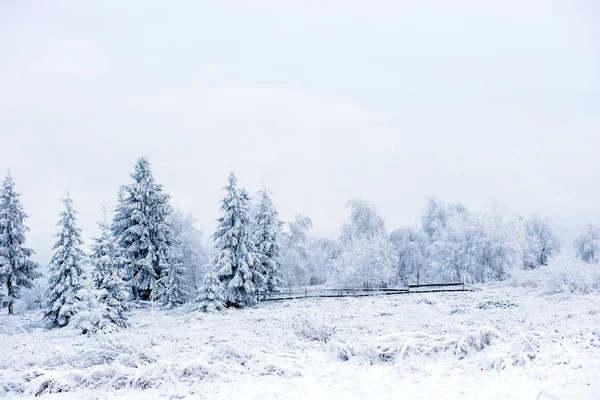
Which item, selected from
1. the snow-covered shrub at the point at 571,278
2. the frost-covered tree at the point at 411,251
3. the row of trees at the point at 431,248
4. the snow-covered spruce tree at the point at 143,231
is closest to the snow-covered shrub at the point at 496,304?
the snow-covered shrub at the point at 571,278

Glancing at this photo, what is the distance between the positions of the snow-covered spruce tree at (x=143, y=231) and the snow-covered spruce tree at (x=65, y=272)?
28.9ft

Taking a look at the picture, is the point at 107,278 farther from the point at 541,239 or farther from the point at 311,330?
the point at 541,239

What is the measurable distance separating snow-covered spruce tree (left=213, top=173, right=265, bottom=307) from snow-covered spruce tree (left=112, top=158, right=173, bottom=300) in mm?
6671

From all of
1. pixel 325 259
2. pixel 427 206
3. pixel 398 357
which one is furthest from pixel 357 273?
pixel 398 357

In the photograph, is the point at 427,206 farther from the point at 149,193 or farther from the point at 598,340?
the point at 598,340

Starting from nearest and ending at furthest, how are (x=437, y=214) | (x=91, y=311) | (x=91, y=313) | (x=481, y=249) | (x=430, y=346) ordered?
(x=430, y=346) < (x=91, y=313) < (x=91, y=311) < (x=481, y=249) < (x=437, y=214)

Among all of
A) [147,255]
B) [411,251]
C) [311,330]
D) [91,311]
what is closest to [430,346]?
[311,330]

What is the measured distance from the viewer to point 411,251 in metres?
53.9

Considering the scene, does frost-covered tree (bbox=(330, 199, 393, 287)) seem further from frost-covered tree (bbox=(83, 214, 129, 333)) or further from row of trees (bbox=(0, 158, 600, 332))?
frost-covered tree (bbox=(83, 214, 129, 333))

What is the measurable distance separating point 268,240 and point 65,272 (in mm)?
16336

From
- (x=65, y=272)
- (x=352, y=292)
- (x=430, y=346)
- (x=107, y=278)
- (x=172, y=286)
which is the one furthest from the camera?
(x=352, y=292)

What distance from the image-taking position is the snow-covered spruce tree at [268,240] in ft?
120

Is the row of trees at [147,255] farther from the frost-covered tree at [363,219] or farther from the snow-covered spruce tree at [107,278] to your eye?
the frost-covered tree at [363,219]

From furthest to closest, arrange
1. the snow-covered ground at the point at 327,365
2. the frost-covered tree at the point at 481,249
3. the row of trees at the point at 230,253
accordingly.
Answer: the frost-covered tree at the point at 481,249, the row of trees at the point at 230,253, the snow-covered ground at the point at 327,365
